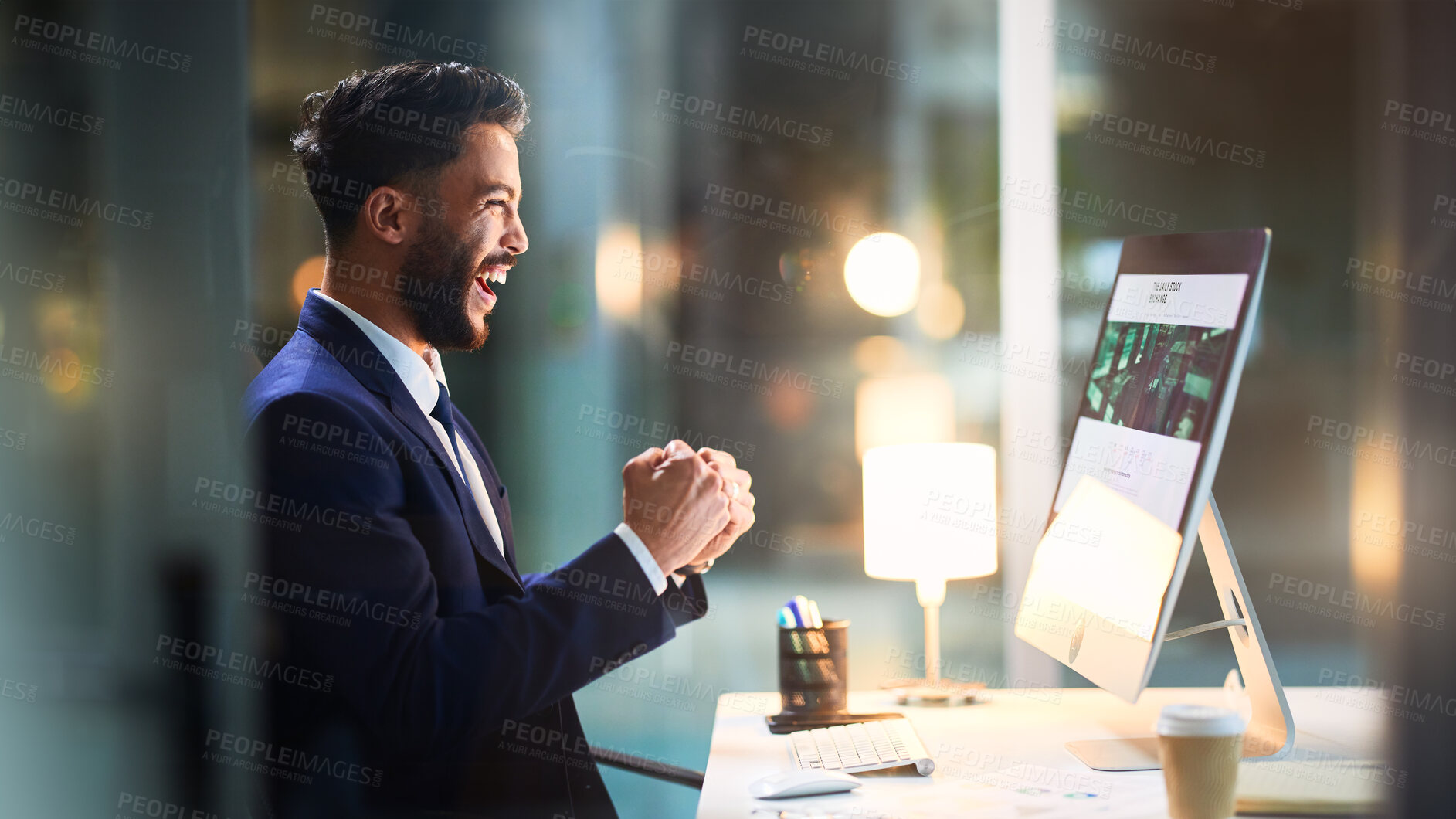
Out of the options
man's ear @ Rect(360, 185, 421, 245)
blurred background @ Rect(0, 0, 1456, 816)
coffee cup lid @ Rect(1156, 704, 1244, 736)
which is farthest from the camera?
blurred background @ Rect(0, 0, 1456, 816)

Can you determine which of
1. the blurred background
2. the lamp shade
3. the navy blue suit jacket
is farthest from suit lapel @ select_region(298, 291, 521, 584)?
the blurred background

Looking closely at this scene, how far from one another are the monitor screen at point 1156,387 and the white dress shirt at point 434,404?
0.63 metres

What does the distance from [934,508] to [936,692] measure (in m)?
0.35

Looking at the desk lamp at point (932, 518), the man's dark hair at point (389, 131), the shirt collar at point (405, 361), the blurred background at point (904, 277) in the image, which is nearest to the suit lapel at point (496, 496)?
the shirt collar at point (405, 361)

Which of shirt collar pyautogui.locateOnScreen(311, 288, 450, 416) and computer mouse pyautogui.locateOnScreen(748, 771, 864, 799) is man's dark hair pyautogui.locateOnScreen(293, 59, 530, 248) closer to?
shirt collar pyautogui.locateOnScreen(311, 288, 450, 416)

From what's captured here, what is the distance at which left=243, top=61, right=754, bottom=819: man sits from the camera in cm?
138

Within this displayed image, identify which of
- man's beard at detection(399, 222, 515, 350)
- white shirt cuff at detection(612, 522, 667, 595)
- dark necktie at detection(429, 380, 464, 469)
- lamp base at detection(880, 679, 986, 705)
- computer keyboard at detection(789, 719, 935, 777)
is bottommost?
lamp base at detection(880, 679, 986, 705)

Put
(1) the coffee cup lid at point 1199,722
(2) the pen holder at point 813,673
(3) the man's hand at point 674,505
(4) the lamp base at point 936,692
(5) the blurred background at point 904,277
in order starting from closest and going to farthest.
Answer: (1) the coffee cup lid at point 1199,722 < (3) the man's hand at point 674,505 < (2) the pen holder at point 813,673 < (4) the lamp base at point 936,692 < (5) the blurred background at point 904,277

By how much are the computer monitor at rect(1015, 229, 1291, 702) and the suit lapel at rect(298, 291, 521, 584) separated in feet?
2.73

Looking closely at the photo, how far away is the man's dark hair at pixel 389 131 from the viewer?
5.71 ft

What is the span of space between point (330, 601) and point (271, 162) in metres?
1.14

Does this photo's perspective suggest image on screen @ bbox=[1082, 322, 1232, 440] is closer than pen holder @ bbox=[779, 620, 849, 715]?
Yes

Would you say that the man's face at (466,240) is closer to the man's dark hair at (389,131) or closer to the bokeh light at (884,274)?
the man's dark hair at (389,131)

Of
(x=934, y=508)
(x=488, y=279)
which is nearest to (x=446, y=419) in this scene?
(x=488, y=279)
